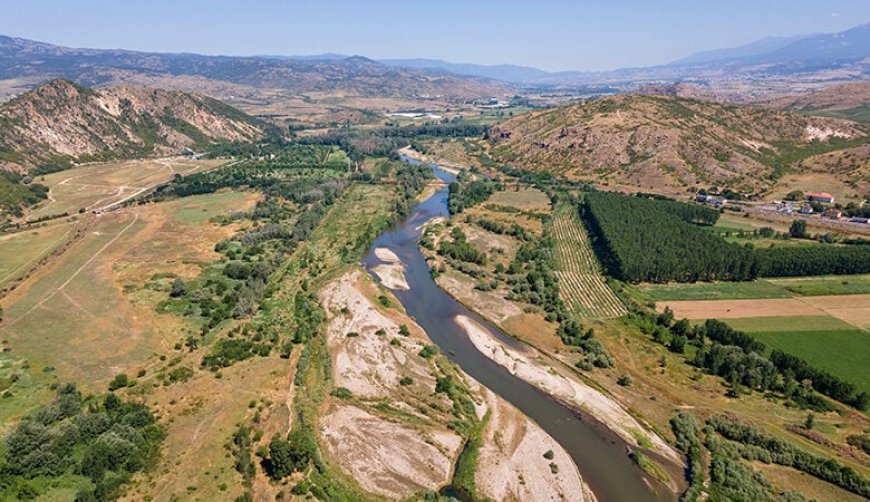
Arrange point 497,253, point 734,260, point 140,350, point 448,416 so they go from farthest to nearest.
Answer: point 497,253, point 734,260, point 140,350, point 448,416

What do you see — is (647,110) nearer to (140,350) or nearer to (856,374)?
(856,374)

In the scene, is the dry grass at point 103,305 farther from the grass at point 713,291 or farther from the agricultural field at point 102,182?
the grass at point 713,291

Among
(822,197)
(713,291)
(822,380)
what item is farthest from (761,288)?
(822,197)

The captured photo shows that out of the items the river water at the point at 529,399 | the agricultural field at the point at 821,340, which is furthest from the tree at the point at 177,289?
the agricultural field at the point at 821,340

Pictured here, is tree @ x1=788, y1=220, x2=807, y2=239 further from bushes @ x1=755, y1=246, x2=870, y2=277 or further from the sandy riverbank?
the sandy riverbank

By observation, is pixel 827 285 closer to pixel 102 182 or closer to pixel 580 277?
pixel 580 277

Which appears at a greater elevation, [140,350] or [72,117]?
[72,117]

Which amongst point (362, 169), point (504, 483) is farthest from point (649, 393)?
point (362, 169)

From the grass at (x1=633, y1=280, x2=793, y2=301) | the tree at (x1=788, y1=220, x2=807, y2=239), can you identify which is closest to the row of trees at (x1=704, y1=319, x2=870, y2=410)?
the grass at (x1=633, y1=280, x2=793, y2=301)
